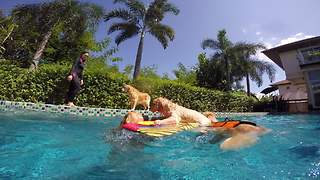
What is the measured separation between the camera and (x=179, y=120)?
5.92 m

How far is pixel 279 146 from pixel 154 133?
2.24m

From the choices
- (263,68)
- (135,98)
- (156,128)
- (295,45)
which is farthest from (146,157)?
(263,68)

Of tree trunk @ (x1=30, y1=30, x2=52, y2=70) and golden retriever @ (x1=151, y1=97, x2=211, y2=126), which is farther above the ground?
tree trunk @ (x1=30, y1=30, x2=52, y2=70)

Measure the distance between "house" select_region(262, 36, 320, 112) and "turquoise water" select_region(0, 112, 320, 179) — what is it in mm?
17438

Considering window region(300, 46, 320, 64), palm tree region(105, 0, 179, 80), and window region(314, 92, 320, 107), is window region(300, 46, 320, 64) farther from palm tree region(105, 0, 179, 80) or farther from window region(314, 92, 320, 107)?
palm tree region(105, 0, 179, 80)

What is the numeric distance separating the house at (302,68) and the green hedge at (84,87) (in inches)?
398

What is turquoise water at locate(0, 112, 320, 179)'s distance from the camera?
3.57 m

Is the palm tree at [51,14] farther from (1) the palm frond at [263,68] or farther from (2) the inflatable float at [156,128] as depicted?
(1) the palm frond at [263,68]

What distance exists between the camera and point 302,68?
25234 mm

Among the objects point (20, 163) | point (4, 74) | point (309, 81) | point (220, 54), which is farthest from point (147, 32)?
point (20, 163)

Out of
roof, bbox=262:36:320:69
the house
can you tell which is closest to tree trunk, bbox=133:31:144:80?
the house

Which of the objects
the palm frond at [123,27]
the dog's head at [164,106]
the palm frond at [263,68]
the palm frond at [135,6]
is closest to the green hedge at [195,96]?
the palm frond at [123,27]

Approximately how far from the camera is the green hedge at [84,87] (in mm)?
12070

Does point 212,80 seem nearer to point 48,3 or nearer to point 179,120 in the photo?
point 48,3
